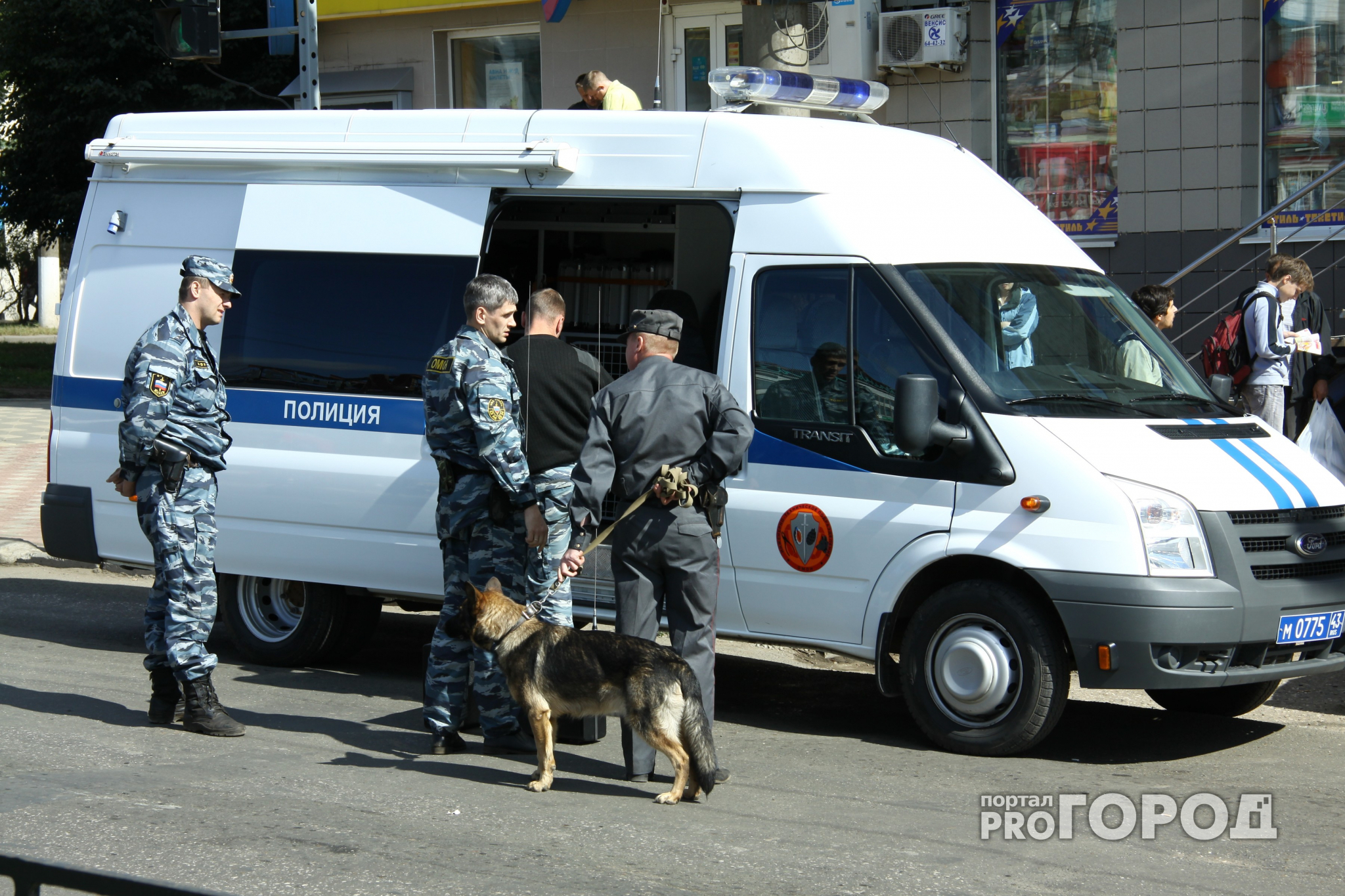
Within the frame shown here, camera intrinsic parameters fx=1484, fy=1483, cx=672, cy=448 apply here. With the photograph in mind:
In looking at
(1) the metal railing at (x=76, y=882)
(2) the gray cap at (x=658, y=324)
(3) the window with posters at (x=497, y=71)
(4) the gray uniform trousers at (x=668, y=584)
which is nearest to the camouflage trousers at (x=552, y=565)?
(4) the gray uniform trousers at (x=668, y=584)

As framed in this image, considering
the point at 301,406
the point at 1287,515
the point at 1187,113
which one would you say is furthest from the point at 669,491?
the point at 1187,113

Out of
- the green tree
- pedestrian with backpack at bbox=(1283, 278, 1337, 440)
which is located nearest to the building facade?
pedestrian with backpack at bbox=(1283, 278, 1337, 440)

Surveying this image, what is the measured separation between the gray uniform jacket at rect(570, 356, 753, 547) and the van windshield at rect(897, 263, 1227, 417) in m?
1.18

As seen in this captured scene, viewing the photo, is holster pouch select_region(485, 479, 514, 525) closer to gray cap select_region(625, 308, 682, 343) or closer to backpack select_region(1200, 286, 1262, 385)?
gray cap select_region(625, 308, 682, 343)

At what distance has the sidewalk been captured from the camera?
12500mm

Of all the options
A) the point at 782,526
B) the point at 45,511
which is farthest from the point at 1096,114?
the point at 45,511

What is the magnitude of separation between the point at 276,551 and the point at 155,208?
80.6 inches

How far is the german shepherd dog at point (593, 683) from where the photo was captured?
Answer: 210 inches

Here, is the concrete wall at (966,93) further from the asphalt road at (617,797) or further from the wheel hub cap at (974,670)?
the wheel hub cap at (974,670)

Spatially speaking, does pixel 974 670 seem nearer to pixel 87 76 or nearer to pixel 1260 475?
pixel 1260 475

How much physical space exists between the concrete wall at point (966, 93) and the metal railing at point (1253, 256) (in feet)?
8.09

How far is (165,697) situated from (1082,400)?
416cm

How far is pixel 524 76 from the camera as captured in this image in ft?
54.9

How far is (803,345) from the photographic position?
6605 millimetres
